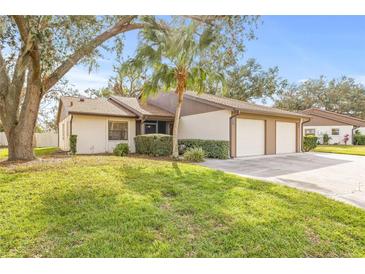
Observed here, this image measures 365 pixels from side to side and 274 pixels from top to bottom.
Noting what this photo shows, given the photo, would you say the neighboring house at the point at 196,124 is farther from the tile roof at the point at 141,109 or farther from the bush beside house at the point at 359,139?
the bush beside house at the point at 359,139

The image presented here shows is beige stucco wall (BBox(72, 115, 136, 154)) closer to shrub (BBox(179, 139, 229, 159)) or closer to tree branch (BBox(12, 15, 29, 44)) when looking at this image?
A: shrub (BBox(179, 139, 229, 159))

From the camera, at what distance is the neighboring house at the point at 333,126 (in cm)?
3048

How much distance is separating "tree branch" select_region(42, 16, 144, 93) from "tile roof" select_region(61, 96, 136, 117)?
5.37 metres

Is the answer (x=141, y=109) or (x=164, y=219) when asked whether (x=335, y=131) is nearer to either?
(x=141, y=109)

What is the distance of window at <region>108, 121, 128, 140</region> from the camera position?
1738 centimetres

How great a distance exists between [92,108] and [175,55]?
854 cm

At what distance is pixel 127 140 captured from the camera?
17906mm

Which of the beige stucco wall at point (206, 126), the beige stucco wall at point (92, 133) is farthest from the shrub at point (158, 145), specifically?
the beige stucco wall at point (92, 133)

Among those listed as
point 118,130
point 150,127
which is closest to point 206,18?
point 118,130

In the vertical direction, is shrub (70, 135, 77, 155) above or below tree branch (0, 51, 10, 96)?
below

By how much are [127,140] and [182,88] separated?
6632mm

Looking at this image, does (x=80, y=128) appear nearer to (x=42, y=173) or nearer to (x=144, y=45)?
(x=144, y=45)

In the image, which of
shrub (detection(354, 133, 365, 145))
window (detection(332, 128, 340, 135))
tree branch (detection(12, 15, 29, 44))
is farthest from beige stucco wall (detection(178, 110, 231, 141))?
shrub (detection(354, 133, 365, 145))
